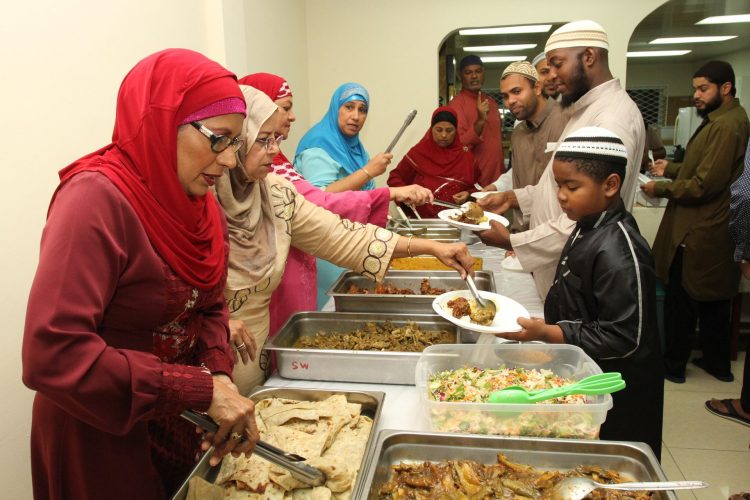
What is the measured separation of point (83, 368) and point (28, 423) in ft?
3.23

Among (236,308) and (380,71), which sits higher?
(380,71)

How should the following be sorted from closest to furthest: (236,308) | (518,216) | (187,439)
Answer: (187,439) < (236,308) < (518,216)

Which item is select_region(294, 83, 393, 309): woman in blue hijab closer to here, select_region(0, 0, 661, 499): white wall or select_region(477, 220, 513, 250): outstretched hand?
select_region(0, 0, 661, 499): white wall

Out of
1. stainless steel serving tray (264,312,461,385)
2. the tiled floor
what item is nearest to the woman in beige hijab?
stainless steel serving tray (264,312,461,385)

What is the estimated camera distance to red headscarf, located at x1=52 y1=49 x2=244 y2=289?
901 millimetres

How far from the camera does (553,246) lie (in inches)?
70.7

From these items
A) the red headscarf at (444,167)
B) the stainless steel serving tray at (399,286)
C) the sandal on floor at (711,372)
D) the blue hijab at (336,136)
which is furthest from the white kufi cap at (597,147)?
the sandal on floor at (711,372)

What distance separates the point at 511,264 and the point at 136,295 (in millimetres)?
1835

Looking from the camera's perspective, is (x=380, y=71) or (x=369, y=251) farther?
(x=380, y=71)

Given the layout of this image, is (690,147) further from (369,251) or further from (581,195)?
(369,251)

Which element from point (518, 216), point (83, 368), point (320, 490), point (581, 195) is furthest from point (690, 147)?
point (83, 368)

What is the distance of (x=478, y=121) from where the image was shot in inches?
159

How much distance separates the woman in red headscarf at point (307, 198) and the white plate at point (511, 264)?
1.62 ft

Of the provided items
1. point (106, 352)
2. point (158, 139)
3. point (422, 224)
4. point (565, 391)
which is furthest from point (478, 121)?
point (106, 352)
